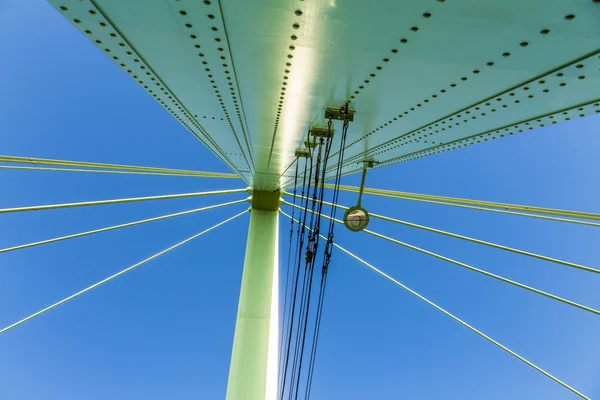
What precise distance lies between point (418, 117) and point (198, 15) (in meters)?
3.49

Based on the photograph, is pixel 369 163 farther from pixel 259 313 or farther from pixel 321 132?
pixel 259 313

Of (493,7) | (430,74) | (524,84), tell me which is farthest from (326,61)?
(524,84)

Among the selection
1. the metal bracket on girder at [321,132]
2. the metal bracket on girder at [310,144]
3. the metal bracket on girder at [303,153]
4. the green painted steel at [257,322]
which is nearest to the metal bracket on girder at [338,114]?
the metal bracket on girder at [321,132]

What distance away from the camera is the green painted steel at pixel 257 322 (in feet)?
36.5

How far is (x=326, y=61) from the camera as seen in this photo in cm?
475

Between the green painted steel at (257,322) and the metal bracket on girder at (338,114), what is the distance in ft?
26.2

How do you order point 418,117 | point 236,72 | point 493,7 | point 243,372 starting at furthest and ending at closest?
1. point 243,372
2. point 418,117
3. point 236,72
4. point 493,7

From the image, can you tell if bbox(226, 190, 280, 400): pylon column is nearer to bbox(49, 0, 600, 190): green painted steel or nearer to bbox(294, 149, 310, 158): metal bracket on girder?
bbox(294, 149, 310, 158): metal bracket on girder

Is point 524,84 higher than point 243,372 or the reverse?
higher

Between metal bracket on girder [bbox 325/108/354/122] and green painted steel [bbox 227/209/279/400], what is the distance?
26.2 feet

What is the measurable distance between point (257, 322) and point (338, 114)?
813cm

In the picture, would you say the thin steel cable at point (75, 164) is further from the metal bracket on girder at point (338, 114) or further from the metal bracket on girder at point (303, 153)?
the metal bracket on girder at point (338, 114)

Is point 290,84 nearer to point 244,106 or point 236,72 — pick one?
point 236,72

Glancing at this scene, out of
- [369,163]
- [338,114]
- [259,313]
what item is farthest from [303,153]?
[259,313]
